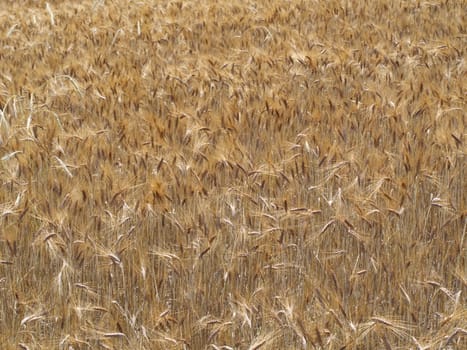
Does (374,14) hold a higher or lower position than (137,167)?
lower

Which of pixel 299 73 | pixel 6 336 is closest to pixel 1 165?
pixel 6 336

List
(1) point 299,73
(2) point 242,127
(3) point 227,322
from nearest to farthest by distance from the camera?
(3) point 227,322 < (2) point 242,127 < (1) point 299,73

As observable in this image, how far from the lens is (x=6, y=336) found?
6.39 ft

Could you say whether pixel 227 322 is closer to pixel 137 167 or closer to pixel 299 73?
pixel 137 167

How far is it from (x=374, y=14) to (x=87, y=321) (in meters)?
4.61

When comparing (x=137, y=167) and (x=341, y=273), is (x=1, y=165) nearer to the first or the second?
(x=137, y=167)

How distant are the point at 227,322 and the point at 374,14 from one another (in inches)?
182

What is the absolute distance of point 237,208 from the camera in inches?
98.2

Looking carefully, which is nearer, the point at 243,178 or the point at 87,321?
the point at 87,321

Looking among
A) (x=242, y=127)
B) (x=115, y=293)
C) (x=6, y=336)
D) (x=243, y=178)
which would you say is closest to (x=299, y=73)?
(x=242, y=127)

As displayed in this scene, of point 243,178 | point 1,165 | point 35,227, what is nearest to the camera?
point 35,227

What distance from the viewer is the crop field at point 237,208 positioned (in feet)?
6.43

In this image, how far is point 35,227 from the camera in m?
2.42

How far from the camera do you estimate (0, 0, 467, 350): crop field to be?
196cm
